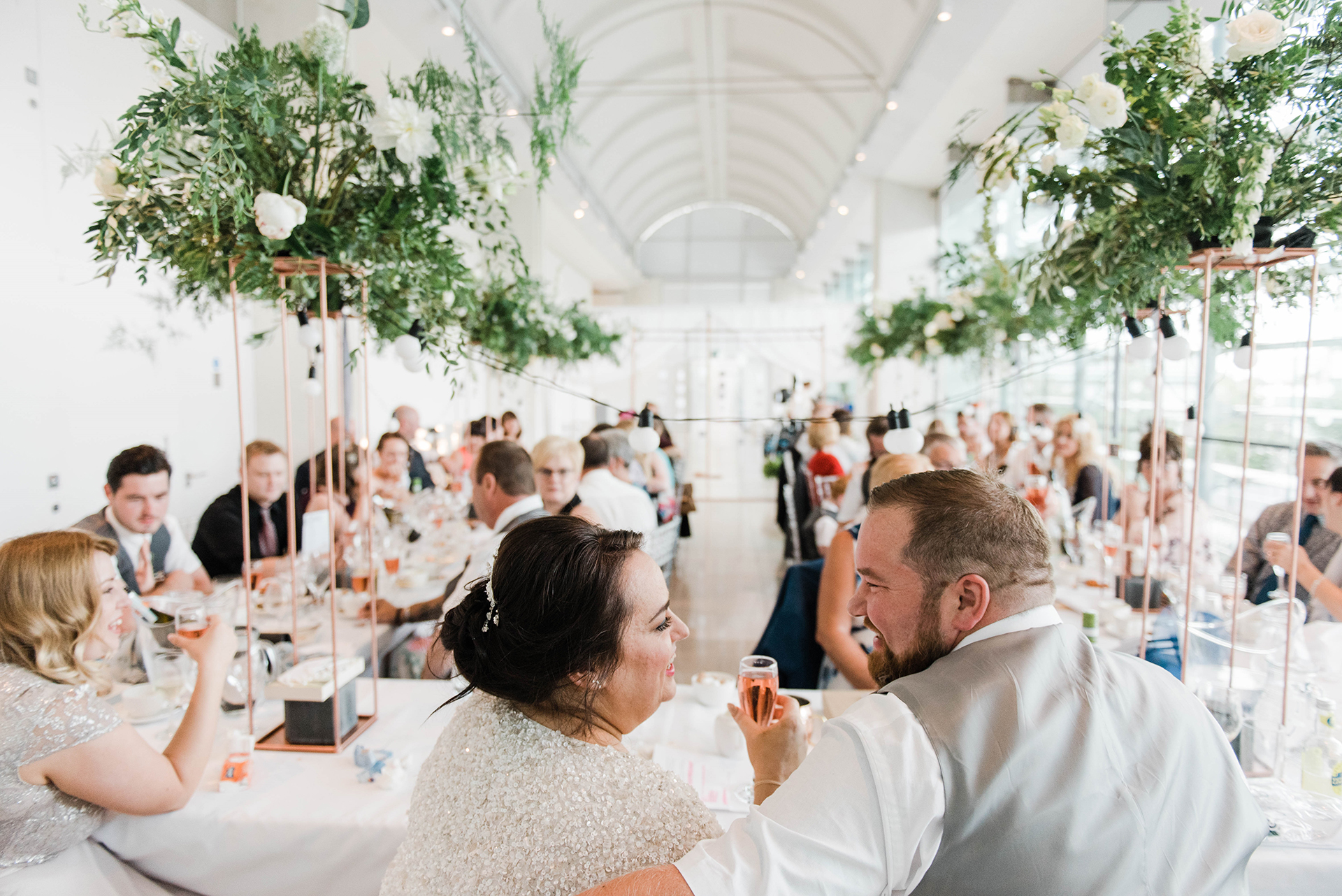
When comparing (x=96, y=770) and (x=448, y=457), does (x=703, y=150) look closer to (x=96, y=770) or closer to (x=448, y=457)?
(x=448, y=457)

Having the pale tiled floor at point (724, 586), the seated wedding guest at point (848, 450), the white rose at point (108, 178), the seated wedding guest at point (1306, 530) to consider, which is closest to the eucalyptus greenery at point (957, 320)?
the seated wedding guest at point (848, 450)

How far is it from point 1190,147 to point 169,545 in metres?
3.98

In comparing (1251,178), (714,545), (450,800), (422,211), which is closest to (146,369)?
(422,211)

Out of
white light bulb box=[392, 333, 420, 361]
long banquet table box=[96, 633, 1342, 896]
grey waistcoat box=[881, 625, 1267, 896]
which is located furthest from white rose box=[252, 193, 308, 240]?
grey waistcoat box=[881, 625, 1267, 896]

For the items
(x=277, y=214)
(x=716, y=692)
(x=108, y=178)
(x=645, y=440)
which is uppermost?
(x=108, y=178)

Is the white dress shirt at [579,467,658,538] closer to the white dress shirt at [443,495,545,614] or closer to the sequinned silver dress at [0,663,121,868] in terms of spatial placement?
the white dress shirt at [443,495,545,614]

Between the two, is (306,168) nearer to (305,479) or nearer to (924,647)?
(924,647)

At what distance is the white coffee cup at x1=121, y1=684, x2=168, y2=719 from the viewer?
2.01m

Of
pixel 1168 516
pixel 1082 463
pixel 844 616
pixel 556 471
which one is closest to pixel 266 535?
pixel 556 471

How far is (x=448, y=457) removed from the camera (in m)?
8.40

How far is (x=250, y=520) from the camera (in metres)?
3.81

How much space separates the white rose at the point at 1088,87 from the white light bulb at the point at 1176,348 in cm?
61

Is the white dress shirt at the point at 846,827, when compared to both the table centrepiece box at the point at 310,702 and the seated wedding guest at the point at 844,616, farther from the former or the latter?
the seated wedding guest at the point at 844,616

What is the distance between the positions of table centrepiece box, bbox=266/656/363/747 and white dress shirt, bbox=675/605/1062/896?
131 cm
